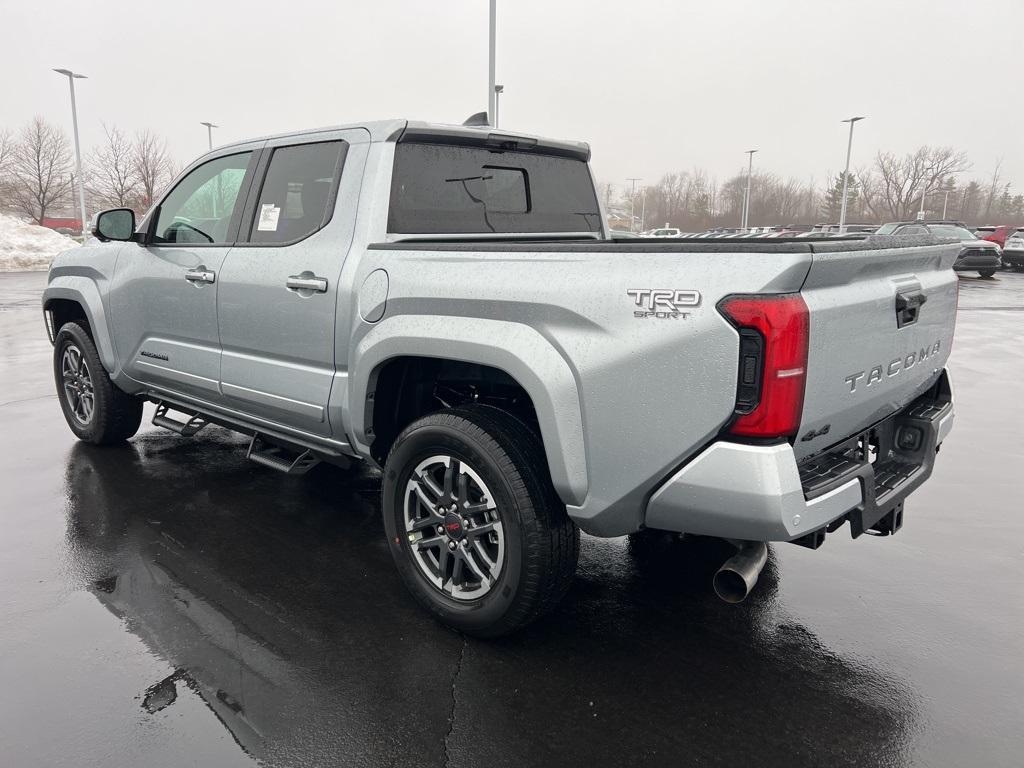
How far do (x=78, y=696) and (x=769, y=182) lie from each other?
9847 cm

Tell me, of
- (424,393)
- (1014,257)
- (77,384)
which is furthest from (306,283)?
(1014,257)

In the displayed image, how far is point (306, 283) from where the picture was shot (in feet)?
11.5

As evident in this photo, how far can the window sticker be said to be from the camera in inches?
153

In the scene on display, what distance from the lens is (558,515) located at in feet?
9.29

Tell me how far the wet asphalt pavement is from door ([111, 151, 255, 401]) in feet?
2.72

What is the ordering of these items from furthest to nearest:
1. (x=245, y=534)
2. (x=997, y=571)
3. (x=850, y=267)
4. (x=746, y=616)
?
(x=245, y=534)
(x=997, y=571)
(x=746, y=616)
(x=850, y=267)

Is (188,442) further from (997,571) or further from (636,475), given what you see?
(997,571)

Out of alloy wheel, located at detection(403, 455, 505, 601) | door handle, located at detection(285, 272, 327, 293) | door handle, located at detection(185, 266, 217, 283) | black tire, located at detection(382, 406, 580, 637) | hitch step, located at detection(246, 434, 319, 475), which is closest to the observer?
black tire, located at detection(382, 406, 580, 637)

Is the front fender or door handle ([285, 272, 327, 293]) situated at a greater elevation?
door handle ([285, 272, 327, 293])

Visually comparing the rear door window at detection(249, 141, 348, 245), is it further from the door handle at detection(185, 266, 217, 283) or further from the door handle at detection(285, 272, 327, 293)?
the door handle at detection(185, 266, 217, 283)

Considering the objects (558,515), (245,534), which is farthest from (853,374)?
(245,534)

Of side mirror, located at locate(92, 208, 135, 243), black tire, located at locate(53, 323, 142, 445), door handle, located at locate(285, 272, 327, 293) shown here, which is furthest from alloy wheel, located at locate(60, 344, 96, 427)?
door handle, located at locate(285, 272, 327, 293)

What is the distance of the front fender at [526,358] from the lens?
260 centimetres

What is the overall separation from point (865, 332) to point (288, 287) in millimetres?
2466
